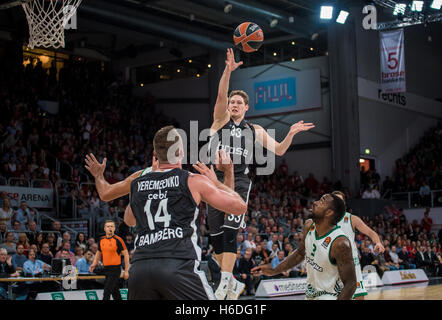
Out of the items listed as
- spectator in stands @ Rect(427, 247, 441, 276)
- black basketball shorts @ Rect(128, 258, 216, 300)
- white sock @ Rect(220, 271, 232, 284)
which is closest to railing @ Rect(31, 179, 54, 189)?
white sock @ Rect(220, 271, 232, 284)

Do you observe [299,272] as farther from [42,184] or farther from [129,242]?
[42,184]

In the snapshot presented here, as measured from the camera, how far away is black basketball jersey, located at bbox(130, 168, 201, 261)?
4824 mm

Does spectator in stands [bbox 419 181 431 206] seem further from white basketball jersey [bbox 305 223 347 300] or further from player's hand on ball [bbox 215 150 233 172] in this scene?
player's hand on ball [bbox 215 150 233 172]

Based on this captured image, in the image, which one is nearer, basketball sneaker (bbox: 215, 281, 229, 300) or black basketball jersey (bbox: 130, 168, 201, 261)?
black basketball jersey (bbox: 130, 168, 201, 261)

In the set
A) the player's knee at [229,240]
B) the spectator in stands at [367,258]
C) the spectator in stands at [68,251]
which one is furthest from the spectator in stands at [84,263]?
the spectator in stands at [367,258]

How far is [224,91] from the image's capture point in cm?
757

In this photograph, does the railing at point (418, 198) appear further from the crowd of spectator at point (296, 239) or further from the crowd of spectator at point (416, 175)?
the crowd of spectator at point (296, 239)

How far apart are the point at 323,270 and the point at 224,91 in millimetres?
2749

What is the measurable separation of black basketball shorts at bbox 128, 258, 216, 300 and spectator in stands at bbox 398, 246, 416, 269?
19.2 metres

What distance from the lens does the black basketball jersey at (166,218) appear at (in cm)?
482

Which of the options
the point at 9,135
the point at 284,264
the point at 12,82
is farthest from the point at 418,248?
the point at 284,264

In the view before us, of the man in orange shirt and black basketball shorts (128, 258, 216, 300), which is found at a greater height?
black basketball shorts (128, 258, 216, 300)

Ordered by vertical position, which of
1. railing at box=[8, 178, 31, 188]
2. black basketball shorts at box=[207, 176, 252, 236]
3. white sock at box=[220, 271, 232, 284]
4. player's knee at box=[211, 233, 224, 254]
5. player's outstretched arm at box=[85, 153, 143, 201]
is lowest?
white sock at box=[220, 271, 232, 284]

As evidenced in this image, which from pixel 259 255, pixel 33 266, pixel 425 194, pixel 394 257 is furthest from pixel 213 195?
pixel 425 194
